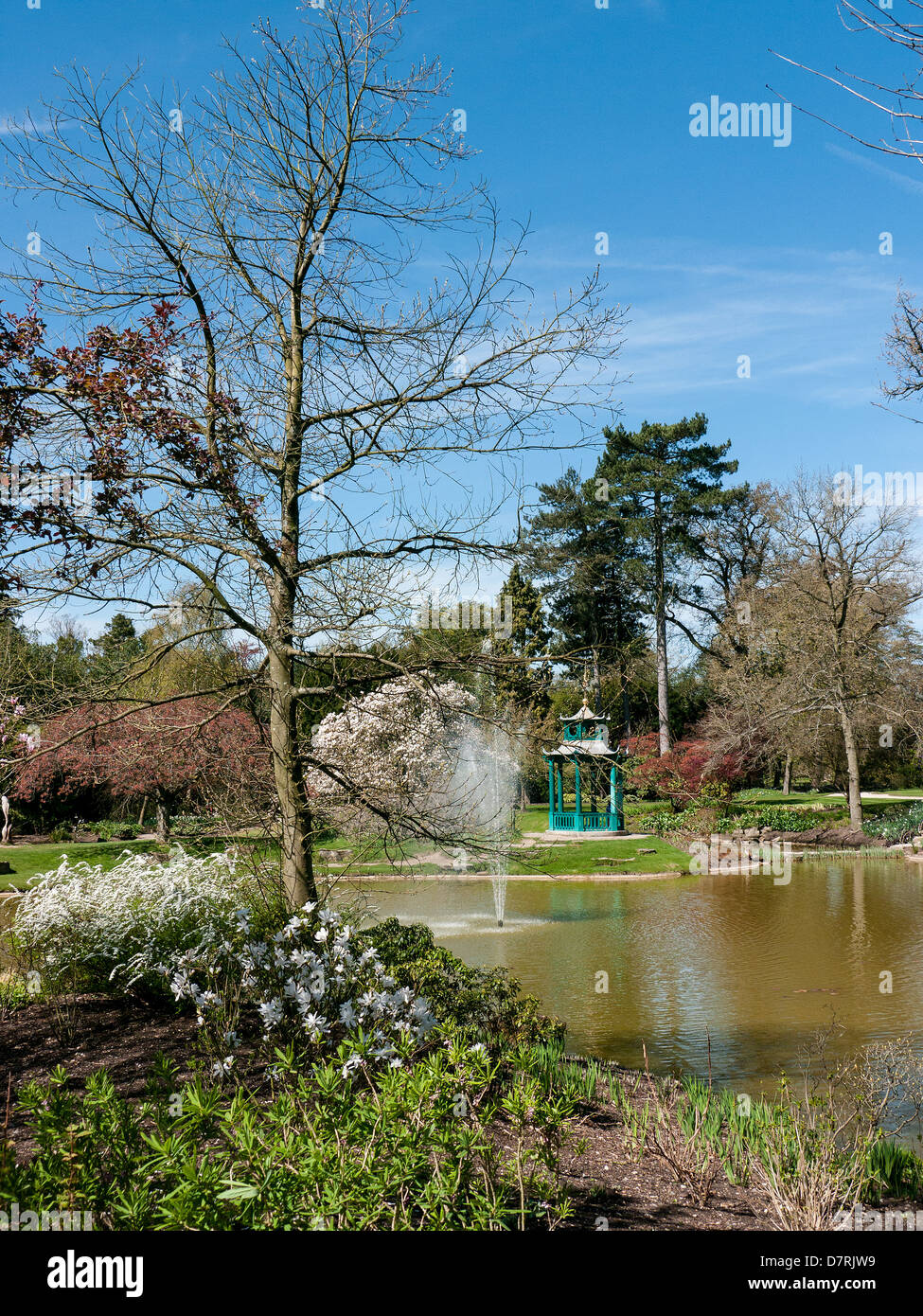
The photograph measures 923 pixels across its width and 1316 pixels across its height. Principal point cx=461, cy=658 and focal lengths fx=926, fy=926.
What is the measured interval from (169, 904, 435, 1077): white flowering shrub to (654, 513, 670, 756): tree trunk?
2948 centimetres

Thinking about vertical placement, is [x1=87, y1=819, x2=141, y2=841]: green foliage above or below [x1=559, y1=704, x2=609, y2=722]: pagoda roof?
below

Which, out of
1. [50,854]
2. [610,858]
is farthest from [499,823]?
[50,854]

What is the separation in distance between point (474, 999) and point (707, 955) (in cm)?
558

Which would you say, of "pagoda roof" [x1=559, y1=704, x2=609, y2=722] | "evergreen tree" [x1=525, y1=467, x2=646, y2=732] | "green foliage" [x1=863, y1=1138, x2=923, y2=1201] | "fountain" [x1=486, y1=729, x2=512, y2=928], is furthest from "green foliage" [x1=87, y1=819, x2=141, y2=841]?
"green foliage" [x1=863, y1=1138, x2=923, y2=1201]

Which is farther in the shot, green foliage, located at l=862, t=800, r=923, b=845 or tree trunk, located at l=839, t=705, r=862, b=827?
tree trunk, located at l=839, t=705, r=862, b=827

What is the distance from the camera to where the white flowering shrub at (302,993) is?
418 centimetres

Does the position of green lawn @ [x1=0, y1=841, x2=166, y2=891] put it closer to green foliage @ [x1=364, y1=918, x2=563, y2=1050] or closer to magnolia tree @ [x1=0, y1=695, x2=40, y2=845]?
magnolia tree @ [x1=0, y1=695, x2=40, y2=845]

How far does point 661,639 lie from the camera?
36.8 m

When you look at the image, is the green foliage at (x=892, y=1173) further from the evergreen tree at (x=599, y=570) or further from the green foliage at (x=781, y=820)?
the evergreen tree at (x=599, y=570)

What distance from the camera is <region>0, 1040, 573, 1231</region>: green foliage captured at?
2.46 m

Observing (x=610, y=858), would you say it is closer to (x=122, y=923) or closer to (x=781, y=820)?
(x=781, y=820)
